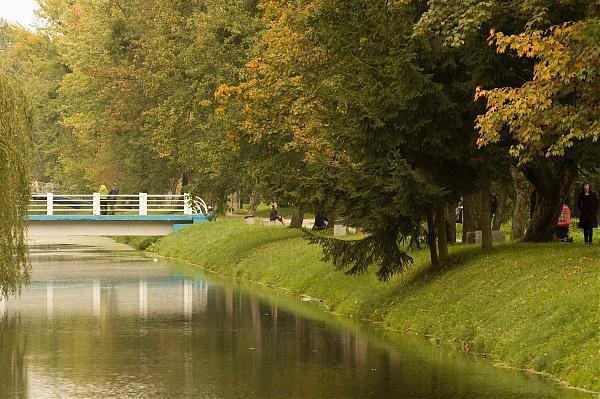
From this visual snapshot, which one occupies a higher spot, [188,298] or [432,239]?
[432,239]

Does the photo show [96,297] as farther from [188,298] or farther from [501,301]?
[501,301]

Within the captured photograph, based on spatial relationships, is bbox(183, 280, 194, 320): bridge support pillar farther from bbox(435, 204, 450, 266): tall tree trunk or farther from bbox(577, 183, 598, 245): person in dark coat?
bbox(577, 183, 598, 245): person in dark coat

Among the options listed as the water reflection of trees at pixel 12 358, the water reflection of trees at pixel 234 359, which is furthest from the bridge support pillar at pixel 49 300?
the water reflection of trees at pixel 12 358

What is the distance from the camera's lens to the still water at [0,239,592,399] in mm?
19344

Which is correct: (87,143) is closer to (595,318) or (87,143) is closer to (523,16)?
(523,16)

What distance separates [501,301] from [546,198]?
8.43 m

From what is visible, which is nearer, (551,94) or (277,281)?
(551,94)

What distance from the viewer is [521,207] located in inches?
1447

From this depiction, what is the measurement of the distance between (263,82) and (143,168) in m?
32.2

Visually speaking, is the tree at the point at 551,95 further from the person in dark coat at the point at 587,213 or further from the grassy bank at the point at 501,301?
the person in dark coat at the point at 587,213

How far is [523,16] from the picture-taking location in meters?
26.4

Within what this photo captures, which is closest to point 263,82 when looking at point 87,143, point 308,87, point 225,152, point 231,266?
point 308,87

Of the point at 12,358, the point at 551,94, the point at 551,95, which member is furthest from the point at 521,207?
the point at 12,358

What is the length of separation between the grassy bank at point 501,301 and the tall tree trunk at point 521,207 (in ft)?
12.7
